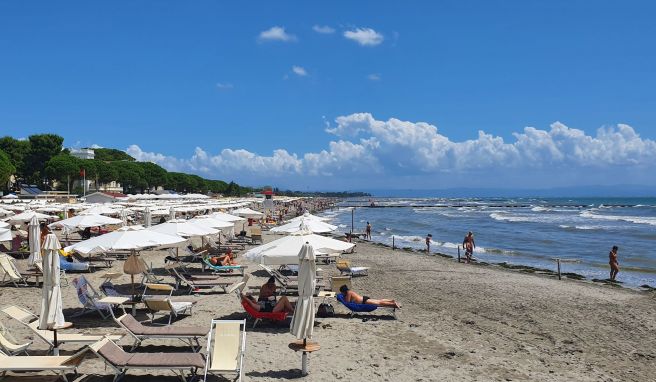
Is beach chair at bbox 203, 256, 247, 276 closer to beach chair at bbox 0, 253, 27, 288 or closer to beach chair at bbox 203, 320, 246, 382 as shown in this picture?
beach chair at bbox 0, 253, 27, 288

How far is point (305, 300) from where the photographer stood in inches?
285

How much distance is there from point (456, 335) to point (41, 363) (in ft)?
21.6

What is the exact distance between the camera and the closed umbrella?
7012mm

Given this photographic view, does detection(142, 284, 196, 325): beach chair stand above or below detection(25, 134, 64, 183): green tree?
below

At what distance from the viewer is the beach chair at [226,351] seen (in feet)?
20.8

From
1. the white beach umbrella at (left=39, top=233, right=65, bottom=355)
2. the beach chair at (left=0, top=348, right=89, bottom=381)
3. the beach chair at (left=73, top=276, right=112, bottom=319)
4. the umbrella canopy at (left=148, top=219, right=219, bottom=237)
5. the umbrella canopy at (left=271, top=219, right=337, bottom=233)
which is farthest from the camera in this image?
the umbrella canopy at (left=271, top=219, right=337, bottom=233)

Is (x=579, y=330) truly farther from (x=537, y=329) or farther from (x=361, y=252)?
(x=361, y=252)

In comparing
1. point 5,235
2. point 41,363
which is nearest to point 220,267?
point 5,235

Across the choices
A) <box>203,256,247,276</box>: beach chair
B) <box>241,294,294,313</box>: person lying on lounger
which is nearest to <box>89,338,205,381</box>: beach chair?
<box>241,294,294,313</box>: person lying on lounger

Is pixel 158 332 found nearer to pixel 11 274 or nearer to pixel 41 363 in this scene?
pixel 41 363

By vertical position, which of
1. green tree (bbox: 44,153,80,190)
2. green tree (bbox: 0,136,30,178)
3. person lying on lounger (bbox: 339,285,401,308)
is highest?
green tree (bbox: 0,136,30,178)

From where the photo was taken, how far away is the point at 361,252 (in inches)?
985

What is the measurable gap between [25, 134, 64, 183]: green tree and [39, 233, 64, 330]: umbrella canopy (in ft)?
227

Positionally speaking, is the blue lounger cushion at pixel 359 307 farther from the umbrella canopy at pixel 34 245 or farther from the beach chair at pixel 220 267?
the umbrella canopy at pixel 34 245
